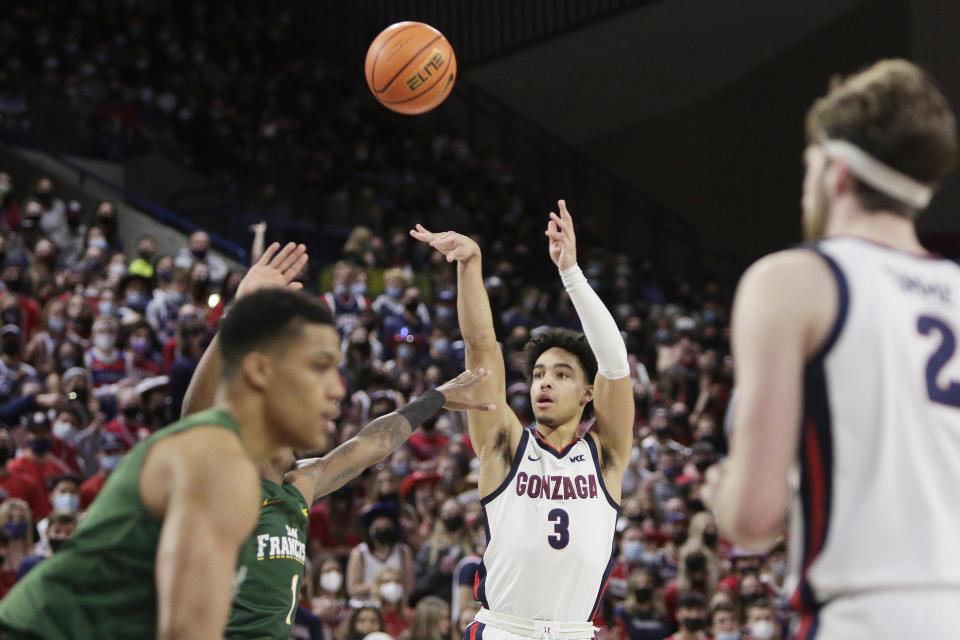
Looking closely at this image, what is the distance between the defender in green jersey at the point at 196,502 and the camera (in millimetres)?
2396

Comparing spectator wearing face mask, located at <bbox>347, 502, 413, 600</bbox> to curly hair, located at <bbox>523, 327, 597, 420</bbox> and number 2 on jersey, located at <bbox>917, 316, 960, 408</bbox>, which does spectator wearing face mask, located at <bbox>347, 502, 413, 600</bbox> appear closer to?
curly hair, located at <bbox>523, 327, 597, 420</bbox>

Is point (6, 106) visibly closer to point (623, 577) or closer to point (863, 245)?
point (623, 577)

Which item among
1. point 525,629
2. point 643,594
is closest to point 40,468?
point 643,594

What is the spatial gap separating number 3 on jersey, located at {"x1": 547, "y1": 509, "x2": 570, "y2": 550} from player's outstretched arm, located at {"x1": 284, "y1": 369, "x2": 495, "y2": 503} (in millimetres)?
870

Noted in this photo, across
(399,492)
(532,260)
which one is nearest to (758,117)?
(532,260)

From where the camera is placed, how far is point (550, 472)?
5520 millimetres

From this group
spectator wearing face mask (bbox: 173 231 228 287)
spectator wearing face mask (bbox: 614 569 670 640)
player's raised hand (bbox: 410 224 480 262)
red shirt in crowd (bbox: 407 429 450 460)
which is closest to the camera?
player's raised hand (bbox: 410 224 480 262)

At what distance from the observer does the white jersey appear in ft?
17.4

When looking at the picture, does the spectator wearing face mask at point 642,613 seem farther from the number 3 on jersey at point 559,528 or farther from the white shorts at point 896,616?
the white shorts at point 896,616

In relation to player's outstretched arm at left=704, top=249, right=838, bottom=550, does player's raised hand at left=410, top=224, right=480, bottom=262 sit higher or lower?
higher

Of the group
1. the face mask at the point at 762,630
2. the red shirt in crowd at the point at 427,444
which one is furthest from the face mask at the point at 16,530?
the face mask at the point at 762,630

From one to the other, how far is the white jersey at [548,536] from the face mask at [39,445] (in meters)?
5.41

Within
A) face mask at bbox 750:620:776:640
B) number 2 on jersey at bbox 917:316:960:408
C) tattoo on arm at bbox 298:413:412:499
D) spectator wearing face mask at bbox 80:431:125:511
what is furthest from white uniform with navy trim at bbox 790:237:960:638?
spectator wearing face mask at bbox 80:431:125:511

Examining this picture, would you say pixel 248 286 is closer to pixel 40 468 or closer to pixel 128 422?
pixel 40 468
